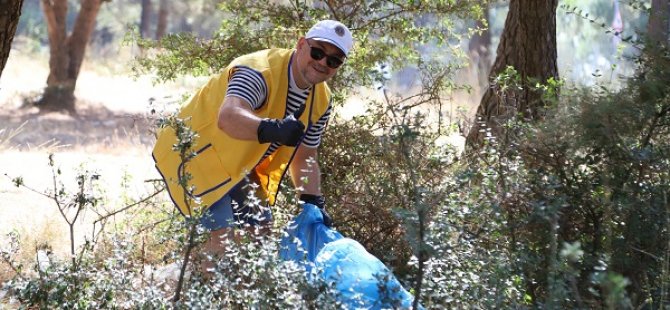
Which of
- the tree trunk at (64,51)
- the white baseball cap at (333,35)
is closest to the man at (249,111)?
the white baseball cap at (333,35)

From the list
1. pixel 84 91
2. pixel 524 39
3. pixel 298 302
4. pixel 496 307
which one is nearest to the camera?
pixel 298 302

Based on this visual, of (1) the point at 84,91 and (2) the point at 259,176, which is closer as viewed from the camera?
(2) the point at 259,176

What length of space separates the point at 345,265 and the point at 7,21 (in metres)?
1.46

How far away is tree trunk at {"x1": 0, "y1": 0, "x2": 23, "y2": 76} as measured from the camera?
3615mm

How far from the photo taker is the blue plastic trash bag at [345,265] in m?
2.78

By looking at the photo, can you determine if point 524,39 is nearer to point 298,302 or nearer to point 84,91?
point 298,302

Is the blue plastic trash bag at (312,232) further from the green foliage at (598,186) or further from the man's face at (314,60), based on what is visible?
the green foliage at (598,186)

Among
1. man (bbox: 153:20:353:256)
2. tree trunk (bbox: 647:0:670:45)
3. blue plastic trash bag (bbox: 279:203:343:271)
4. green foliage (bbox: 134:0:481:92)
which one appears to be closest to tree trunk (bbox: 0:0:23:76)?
man (bbox: 153:20:353:256)

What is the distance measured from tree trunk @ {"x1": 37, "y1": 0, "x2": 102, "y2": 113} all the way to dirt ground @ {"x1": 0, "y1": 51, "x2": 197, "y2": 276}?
324mm

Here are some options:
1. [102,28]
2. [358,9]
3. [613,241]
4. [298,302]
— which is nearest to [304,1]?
[358,9]

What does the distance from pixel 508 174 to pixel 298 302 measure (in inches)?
41.9

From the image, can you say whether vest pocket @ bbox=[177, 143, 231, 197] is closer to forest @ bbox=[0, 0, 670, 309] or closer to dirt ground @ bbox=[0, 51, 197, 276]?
forest @ bbox=[0, 0, 670, 309]

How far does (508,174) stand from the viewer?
3412 millimetres

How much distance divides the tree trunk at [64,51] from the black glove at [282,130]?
1167 centimetres
